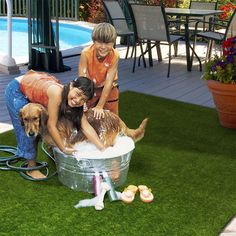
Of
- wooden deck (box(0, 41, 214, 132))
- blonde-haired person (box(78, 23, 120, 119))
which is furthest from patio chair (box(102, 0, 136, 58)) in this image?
blonde-haired person (box(78, 23, 120, 119))

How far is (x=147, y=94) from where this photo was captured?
6047 mm

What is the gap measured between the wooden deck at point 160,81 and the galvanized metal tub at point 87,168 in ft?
5.92

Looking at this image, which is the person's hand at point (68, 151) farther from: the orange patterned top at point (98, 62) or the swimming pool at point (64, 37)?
the swimming pool at point (64, 37)

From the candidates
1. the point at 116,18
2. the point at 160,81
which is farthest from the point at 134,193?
the point at 116,18

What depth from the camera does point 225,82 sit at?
457cm

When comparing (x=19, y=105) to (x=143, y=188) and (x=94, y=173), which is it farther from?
(x=143, y=188)

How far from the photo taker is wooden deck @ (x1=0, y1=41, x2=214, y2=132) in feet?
19.7

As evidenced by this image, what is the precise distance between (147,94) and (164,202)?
121 inches

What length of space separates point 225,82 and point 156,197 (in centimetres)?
185

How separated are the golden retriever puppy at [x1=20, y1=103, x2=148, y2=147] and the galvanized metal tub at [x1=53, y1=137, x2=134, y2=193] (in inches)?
4.1

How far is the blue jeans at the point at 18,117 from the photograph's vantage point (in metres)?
3.25

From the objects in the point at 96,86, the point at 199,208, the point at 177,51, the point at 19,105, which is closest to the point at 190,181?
the point at 199,208

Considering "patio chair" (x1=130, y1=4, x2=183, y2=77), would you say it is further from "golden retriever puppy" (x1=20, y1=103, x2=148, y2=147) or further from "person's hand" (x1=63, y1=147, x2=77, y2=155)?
"person's hand" (x1=63, y1=147, x2=77, y2=155)

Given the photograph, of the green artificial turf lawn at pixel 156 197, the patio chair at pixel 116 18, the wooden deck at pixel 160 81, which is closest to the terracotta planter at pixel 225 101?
the green artificial turf lawn at pixel 156 197
